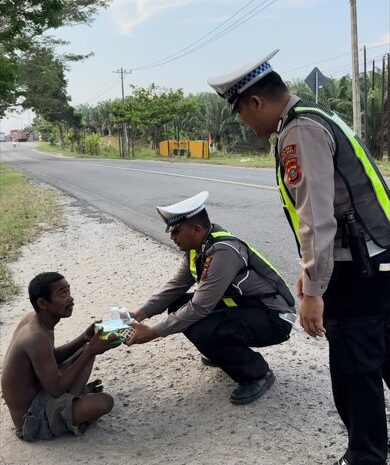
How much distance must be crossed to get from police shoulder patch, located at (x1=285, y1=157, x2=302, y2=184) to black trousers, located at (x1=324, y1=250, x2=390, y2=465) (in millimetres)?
377

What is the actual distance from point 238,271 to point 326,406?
87 cm

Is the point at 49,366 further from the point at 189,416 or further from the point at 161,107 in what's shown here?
the point at 161,107

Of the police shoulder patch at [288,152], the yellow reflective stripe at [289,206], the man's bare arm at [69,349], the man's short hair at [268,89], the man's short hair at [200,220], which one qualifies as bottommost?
the man's bare arm at [69,349]

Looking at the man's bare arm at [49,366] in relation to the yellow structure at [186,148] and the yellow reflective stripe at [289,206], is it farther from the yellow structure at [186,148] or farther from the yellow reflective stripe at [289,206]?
the yellow structure at [186,148]

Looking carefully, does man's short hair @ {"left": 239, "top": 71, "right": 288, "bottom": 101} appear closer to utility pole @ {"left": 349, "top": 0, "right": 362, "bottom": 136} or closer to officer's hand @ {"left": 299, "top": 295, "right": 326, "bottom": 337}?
officer's hand @ {"left": 299, "top": 295, "right": 326, "bottom": 337}

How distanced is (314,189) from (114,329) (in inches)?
60.8

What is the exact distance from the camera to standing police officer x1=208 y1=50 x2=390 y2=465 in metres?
2.06

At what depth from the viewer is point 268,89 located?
220 centimetres

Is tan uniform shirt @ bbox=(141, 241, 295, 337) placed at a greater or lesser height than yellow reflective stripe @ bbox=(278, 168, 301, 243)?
lesser

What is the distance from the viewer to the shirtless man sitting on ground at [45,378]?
3.04 m

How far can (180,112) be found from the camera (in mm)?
41219

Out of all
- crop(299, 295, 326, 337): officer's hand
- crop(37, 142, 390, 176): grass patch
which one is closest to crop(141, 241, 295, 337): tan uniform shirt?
crop(299, 295, 326, 337): officer's hand

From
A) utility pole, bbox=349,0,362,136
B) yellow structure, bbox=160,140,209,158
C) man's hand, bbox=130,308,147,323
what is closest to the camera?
man's hand, bbox=130,308,147,323

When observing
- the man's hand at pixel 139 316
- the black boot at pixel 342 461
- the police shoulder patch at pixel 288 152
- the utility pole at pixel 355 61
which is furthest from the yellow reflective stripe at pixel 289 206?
the utility pole at pixel 355 61
